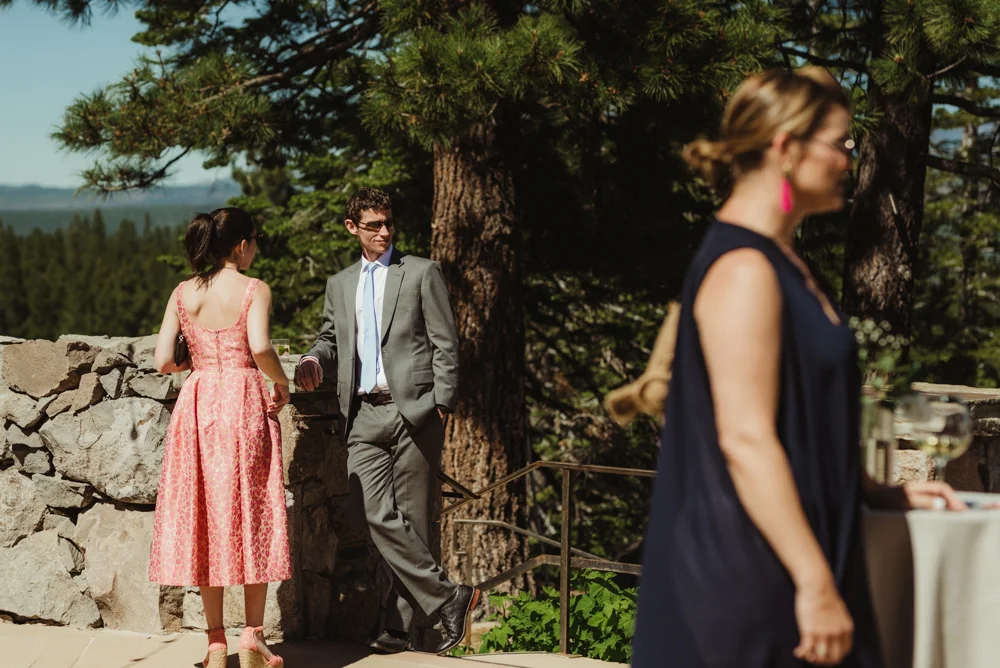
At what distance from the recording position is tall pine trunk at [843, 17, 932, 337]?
9.34m

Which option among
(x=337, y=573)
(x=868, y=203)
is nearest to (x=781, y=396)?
(x=337, y=573)

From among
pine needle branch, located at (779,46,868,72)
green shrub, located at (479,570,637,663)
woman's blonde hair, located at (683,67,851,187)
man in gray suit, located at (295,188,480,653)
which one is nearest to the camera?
woman's blonde hair, located at (683,67,851,187)

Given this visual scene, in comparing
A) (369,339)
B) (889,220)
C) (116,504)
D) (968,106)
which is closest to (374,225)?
(369,339)

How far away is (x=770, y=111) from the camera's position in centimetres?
203

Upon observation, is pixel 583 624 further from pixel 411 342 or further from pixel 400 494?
pixel 411 342

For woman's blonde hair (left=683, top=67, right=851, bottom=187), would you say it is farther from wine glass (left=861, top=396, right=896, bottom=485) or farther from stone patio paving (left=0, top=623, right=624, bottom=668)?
stone patio paving (left=0, top=623, right=624, bottom=668)

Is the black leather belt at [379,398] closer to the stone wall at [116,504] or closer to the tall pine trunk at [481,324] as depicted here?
the stone wall at [116,504]

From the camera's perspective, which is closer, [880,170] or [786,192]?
[786,192]

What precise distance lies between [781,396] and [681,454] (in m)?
0.20

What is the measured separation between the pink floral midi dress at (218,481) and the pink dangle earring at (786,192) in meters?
2.82

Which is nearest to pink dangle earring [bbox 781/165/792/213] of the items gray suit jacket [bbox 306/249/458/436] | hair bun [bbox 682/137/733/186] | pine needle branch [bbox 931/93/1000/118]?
hair bun [bbox 682/137/733/186]

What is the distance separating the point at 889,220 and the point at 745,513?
26.1 ft

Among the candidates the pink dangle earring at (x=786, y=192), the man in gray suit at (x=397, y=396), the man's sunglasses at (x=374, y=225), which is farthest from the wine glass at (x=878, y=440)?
the man's sunglasses at (x=374, y=225)

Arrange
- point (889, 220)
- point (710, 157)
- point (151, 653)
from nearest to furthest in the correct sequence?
point (710, 157), point (151, 653), point (889, 220)
